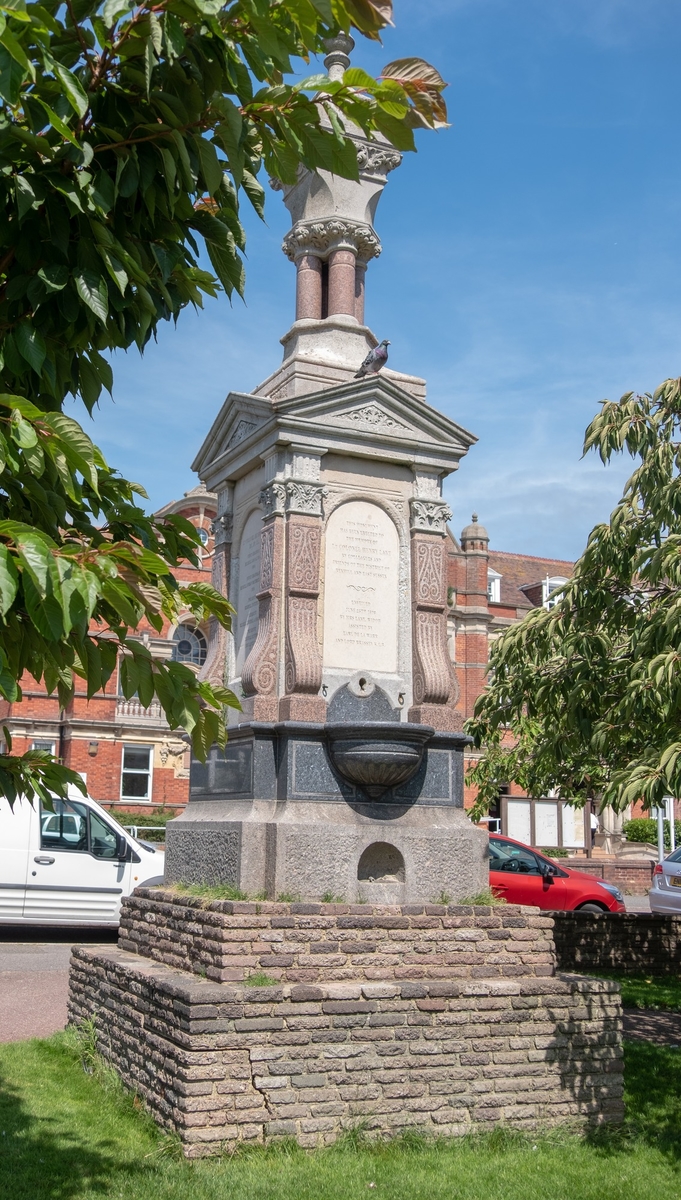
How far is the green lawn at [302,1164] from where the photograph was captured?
17.5 ft

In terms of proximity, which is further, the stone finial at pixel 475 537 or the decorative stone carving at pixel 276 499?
the stone finial at pixel 475 537

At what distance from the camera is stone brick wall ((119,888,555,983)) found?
6.77 m

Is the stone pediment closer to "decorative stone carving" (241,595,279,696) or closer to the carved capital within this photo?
Result: the carved capital

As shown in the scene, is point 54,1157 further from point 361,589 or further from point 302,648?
point 361,589

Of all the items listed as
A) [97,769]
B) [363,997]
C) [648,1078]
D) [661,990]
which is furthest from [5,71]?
[97,769]

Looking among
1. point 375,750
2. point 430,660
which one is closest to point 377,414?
point 430,660

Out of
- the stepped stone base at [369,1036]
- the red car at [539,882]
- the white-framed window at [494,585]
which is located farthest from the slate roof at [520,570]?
the stepped stone base at [369,1036]

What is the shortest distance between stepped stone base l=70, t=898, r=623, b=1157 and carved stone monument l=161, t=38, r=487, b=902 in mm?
526

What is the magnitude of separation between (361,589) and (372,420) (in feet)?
4.24

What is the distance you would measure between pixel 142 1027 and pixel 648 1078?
360cm

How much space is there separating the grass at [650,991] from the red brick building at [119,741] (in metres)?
22.4

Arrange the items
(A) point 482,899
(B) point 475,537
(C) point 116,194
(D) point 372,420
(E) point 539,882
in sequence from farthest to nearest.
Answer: (B) point 475,537, (E) point 539,882, (D) point 372,420, (A) point 482,899, (C) point 116,194

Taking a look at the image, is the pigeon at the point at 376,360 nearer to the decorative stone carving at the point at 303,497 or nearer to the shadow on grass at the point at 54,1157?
the decorative stone carving at the point at 303,497

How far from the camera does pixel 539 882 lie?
16.6 meters
